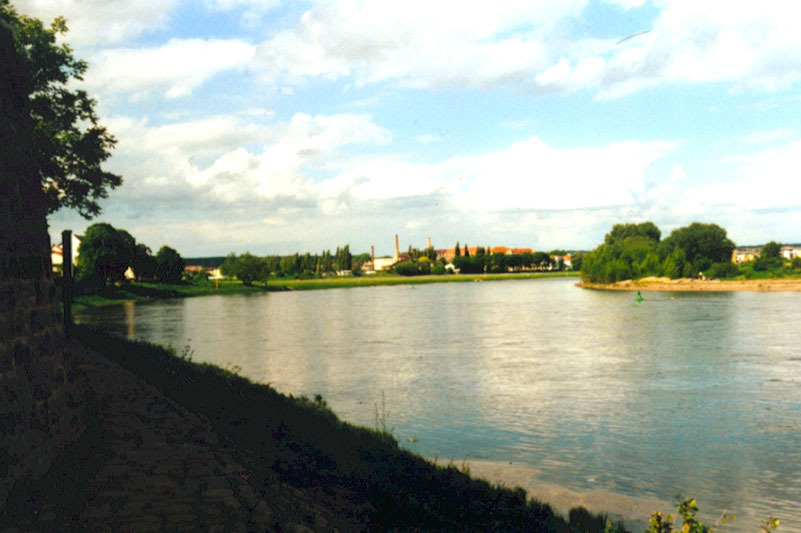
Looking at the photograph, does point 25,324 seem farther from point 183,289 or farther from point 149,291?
point 183,289

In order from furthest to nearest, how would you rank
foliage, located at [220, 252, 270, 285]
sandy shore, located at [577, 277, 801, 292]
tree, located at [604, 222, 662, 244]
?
tree, located at [604, 222, 662, 244] < foliage, located at [220, 252, 270, 285] < sandy shore, located at [577, 277, 801, 292]

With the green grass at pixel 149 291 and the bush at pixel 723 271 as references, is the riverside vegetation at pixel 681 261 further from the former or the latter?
the green grass at pixel 149 291

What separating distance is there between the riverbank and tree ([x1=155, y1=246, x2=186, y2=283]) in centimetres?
10686

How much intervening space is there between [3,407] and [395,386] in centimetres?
1903

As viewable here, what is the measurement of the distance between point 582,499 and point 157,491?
8.05 m

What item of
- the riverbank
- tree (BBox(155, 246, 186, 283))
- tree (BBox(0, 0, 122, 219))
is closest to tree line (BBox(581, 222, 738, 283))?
tree (BBox(155, 246, 186, 283))

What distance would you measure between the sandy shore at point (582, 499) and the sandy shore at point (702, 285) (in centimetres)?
Result: 10018

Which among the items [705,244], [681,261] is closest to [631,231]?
[705,244]

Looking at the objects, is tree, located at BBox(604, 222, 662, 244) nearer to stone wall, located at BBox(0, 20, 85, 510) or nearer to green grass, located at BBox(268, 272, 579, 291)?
green grass, located at BBox(268, 272, 579, 291)

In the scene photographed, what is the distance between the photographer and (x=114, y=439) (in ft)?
32.6

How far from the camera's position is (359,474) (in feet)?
30.9

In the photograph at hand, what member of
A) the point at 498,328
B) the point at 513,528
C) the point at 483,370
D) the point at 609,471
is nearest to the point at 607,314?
the point at 498,328

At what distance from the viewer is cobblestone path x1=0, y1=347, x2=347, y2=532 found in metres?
6.73

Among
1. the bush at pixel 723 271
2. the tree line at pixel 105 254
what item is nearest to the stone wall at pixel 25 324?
the tree line at pixel 105 254
